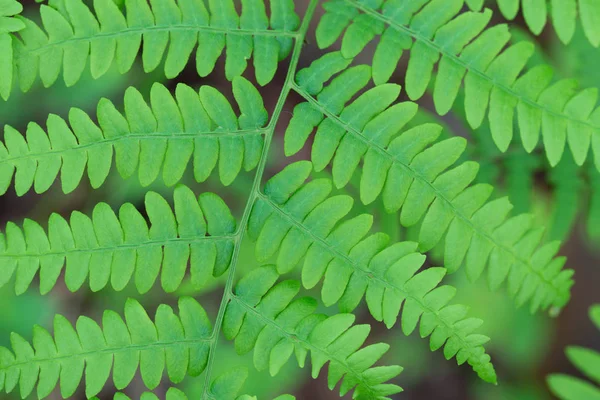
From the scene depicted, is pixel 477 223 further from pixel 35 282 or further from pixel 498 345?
pixel 35 282

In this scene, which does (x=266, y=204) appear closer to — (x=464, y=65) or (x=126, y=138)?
(x=126, y=138)

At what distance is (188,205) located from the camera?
150cm

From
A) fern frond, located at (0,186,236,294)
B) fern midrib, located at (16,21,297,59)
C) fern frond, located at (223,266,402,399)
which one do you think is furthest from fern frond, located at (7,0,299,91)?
fern frond, located at (223,266,402,399)

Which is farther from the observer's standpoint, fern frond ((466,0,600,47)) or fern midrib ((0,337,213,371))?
fern midrib ((0,337,213,371))

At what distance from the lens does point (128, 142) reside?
1487 millimetres

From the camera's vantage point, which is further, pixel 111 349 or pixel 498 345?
pixel 498 345

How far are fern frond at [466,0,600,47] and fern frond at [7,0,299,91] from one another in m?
0.63

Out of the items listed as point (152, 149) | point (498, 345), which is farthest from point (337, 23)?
point (498, 345)

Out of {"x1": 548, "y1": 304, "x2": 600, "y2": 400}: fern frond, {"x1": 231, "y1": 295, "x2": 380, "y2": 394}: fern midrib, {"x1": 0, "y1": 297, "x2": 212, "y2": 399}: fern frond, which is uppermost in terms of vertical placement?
{"x1": 548, "y1": 304, "x2": 600, "y2": 400}: fern frond

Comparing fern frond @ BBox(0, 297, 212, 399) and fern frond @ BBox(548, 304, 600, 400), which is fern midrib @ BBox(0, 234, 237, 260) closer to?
fern frond @ BBox(0, 297, 212, 399)

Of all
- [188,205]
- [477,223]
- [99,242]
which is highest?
[477,223]

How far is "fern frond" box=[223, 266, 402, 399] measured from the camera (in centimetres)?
143

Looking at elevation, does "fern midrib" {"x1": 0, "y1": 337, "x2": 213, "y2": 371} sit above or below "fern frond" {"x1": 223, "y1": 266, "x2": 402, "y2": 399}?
below

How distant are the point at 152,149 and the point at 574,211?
1526 mm
